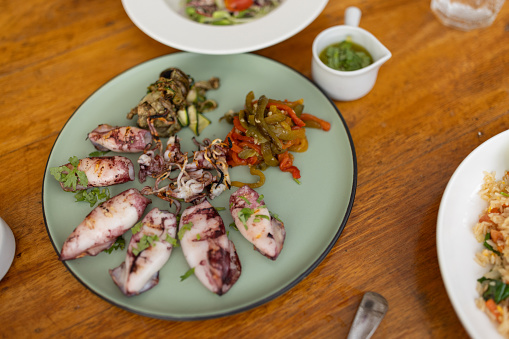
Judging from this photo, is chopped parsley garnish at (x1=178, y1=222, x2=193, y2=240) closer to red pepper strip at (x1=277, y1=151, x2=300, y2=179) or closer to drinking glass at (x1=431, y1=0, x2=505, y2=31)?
red pepper strip at (x1=277, y1=151, x2=300, y2=179)

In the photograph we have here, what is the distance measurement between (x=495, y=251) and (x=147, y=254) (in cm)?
160

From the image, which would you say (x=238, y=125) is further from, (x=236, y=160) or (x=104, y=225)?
(x=104, y=225)

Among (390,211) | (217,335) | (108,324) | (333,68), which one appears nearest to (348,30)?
(333,68)

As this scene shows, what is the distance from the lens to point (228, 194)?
2.06m

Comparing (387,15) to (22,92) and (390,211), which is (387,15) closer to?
(390,211)

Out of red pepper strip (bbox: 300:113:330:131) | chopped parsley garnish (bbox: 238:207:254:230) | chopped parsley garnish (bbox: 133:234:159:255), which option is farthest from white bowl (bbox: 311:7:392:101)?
chopped parsley garnish (bbox: 133:234:159:255)

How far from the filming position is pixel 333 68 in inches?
91.4

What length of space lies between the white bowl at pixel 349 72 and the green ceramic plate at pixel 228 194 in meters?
0.11

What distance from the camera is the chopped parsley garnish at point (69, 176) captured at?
1.98 m

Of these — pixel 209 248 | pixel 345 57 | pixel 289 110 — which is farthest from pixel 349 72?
pixel 209 248

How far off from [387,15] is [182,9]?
1555 mm

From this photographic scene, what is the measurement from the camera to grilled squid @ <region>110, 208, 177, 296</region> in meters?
1.69

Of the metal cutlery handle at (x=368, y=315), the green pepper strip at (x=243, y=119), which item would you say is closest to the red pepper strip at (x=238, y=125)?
the green pepper strip at (x=243, y=119)

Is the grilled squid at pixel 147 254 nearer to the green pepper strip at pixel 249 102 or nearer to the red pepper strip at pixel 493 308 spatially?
the green pepper strip at pixel 249 102
